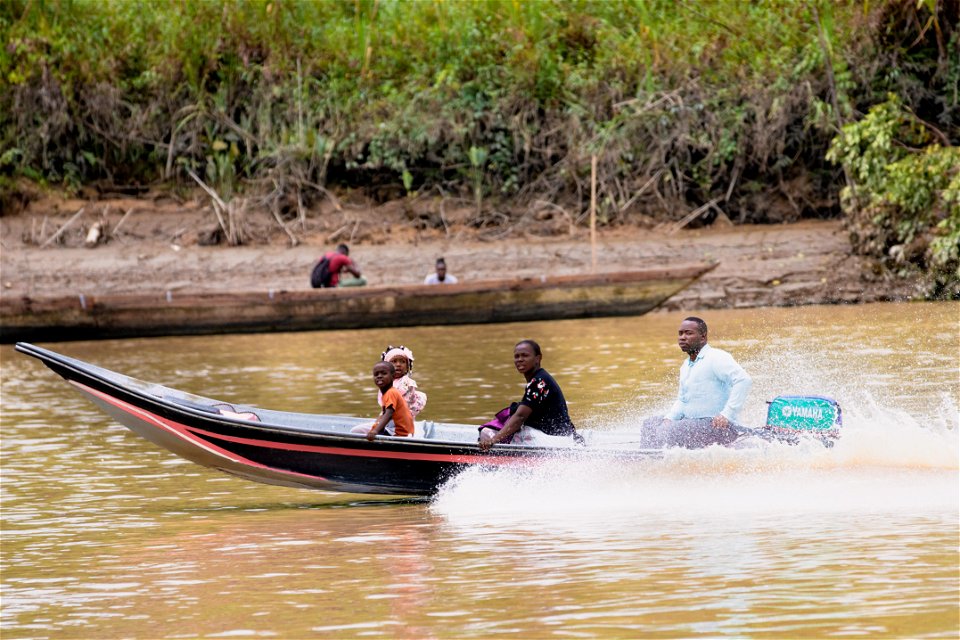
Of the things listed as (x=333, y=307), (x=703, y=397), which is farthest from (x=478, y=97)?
(x=703, y=397)

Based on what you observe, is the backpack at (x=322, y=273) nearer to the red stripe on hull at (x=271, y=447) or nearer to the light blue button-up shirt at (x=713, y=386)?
the red stripe on hull at (x=271, y=447)

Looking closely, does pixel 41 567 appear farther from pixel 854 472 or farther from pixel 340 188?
pixel 340 188

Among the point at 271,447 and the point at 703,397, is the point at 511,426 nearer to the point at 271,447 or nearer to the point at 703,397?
the point at 703,397

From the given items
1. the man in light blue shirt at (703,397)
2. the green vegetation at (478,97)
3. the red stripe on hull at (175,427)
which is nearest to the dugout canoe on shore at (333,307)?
the green vegetation at (478,97)

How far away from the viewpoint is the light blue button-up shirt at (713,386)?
8164 millimetres

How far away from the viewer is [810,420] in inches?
324

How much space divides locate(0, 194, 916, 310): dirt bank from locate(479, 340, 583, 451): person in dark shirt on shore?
42.5 ft

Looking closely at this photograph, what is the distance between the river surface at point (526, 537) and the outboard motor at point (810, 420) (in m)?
0.09

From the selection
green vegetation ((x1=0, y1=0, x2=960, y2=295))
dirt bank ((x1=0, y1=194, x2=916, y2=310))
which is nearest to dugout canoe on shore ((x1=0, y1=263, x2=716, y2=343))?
dirt bank ((x1=0, y1=194, x2=916, y2=310))

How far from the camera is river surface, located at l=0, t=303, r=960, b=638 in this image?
19.0ft

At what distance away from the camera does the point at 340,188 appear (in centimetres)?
2600

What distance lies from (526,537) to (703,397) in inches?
60.2

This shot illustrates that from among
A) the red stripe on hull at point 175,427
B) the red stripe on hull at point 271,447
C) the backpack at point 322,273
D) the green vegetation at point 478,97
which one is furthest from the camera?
the green vegetation at point 478,97

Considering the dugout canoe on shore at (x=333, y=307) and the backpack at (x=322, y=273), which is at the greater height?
the backpack at (x=322, y=273)
